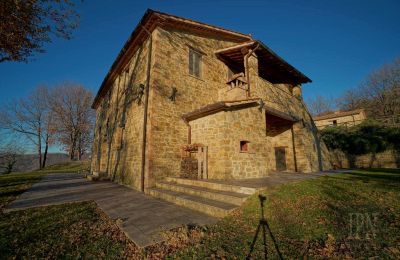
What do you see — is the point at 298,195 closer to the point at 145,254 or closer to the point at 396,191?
the point at 396,191

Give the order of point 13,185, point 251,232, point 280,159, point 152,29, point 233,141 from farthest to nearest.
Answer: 1. point 280,159
2. point 13,185
3. point 152,29
4. point 233,141
5. point 251,232

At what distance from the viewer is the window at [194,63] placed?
9680mm

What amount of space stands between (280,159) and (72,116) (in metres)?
31.0

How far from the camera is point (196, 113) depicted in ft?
26.2

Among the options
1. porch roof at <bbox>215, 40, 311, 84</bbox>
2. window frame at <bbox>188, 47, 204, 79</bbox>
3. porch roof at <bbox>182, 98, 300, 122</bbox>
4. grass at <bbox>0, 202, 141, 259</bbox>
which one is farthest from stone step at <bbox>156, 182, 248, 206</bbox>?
porch roof at <bbox>215, 40, 311, 84</bbox>

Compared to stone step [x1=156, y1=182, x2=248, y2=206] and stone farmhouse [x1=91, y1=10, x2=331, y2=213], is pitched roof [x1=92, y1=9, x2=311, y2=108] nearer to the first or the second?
stone farmhouse [x1=91, y1=10, x2=331, y2=213]

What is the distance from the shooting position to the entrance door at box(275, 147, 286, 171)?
11.9m

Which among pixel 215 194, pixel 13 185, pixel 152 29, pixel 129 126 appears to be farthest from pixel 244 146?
pixel 13 185

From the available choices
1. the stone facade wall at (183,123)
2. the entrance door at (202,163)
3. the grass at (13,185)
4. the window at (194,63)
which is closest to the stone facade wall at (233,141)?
the stone facade wall at (183,123)

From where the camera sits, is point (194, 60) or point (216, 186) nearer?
point (216, 186)

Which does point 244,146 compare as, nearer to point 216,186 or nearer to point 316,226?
point 216,186

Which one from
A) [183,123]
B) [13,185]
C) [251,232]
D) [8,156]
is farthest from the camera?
[8,156]

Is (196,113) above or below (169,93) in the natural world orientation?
below

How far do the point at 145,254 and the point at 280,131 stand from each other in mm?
11927
